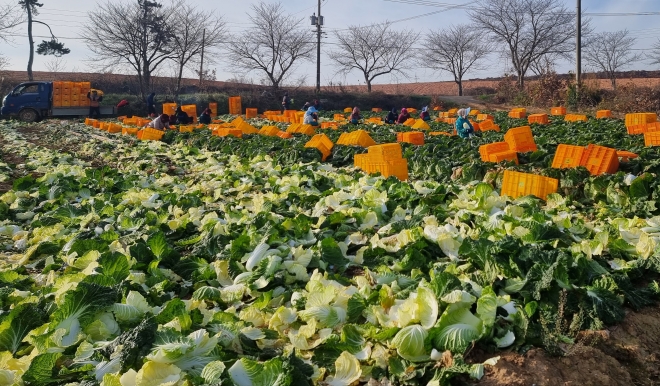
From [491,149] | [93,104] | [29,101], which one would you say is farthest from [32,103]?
[491,149]

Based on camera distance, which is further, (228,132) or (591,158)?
(228,132)

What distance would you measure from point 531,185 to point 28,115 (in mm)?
26452

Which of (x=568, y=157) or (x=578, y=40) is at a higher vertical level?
(x=578, y=40)

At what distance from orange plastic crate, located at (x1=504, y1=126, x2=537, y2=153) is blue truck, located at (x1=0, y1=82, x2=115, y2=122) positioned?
2434cm

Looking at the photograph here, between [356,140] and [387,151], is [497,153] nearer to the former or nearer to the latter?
[387,151]

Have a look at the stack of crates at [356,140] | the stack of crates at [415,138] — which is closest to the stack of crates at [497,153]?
the stack of crates at [415,138]

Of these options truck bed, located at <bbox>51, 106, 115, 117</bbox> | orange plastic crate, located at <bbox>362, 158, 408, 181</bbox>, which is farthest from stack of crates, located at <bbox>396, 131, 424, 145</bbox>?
truck bed, located at <bbox>51, 106, 115, 117</bbox>

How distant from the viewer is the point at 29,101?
83.9 ft

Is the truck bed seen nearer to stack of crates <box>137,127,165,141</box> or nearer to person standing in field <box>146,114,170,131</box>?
person standing in field <box>146,114,170,131</box>

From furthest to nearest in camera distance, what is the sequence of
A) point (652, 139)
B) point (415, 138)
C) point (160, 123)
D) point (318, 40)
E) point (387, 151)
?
point (318, 40) → point (160, 123) → point (415, 138) → point (652, 139) → point (387, 151)

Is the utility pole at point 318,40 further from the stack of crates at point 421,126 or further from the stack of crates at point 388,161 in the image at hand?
the stack of crates at point 388,161

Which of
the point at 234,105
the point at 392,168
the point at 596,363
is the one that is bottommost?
the point at 596,363

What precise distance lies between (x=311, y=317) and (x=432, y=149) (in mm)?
8170

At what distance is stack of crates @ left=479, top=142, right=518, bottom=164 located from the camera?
28.1ft
